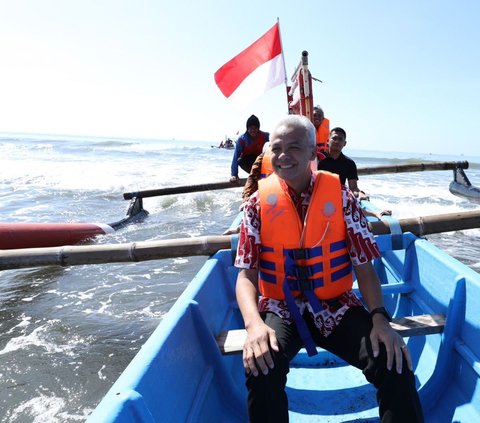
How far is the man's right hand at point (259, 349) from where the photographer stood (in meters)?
1.49

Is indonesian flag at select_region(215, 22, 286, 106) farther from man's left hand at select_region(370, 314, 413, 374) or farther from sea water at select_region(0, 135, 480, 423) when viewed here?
man's left hand at select_region(370, 314, 413, 374)

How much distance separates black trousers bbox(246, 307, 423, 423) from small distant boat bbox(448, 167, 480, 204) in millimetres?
10446

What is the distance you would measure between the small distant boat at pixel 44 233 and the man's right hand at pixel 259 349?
17.6 ft

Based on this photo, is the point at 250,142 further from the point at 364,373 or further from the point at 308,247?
the point at 364,373

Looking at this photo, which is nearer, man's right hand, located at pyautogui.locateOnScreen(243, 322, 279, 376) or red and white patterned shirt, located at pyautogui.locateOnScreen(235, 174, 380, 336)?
man's right hand, located at pyautogui.locateOnScreen(243, 322, 279, 376)

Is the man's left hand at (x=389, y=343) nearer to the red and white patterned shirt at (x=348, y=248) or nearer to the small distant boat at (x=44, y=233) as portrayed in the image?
the red and white patterned shirt at (x=348, y=248)

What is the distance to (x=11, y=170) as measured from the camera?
763 inches

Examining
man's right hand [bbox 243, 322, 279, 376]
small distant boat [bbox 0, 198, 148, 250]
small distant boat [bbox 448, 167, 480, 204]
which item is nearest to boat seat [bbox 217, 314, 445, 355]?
man's right hand [bbox 243, 322, 279, 376]

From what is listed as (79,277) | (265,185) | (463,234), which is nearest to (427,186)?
(463,234)

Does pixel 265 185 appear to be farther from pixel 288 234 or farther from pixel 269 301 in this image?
pixel 269 301

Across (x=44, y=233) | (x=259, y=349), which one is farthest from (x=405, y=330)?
(x=44, y=233)

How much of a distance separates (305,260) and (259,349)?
506mm

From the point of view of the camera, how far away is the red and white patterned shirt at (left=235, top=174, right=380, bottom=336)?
1.80 metres

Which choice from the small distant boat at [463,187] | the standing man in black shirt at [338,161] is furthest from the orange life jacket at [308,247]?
the small distant boat at [463,187]
